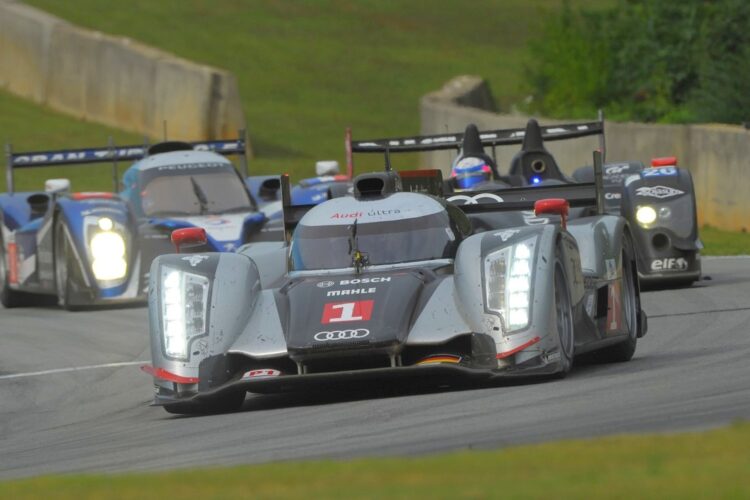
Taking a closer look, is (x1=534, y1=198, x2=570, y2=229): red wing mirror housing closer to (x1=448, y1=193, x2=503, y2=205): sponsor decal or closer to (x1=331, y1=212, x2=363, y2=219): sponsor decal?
(x1=331, y1=212, x2=363, y2=219): sponsor decal

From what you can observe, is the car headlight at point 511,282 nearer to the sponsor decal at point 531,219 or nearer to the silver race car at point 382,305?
the silver race car at point 382,305

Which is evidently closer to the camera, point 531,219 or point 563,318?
point 563,318

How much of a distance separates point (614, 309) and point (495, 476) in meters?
5.43

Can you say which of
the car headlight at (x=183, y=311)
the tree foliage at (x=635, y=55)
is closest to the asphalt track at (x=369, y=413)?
the car headlight at (x=183, y=311)

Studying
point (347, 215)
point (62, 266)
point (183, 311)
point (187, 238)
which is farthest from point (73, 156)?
point (183, 311)

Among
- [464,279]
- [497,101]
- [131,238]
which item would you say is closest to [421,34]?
[497,101]

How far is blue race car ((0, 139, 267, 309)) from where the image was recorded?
704 inches

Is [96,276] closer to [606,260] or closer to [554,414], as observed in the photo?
[606,260]

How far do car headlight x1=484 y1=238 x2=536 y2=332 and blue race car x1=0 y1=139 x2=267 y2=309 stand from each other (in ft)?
26.7

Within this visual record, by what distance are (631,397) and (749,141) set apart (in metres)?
13.4

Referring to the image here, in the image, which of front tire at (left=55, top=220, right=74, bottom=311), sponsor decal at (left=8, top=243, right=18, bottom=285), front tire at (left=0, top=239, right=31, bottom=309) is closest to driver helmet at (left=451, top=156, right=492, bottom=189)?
front tire at (left=55, top=220, right=74, bottom=311)

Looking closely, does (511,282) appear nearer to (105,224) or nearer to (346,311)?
(346,311)

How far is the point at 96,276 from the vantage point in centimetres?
1783

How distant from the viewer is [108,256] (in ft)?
58.7
